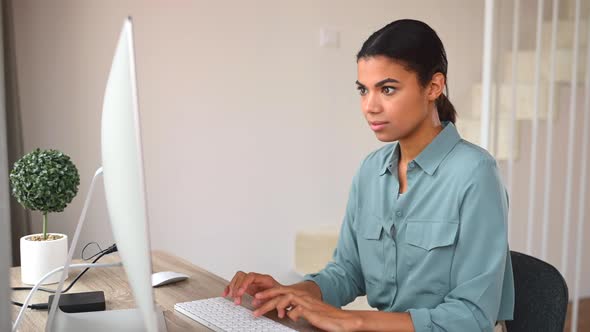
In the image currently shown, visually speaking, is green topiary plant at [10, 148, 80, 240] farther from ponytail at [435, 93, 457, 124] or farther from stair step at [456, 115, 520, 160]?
stair step at [456, 115, 520, 160]

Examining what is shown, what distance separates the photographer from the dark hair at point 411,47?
1.31m

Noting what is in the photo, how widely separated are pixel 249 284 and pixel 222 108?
7.22 feet

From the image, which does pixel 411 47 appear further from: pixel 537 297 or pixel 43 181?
pixel 43 181

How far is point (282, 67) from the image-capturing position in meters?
3.59

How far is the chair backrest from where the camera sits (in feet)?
4.01

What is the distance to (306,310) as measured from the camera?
1174mm

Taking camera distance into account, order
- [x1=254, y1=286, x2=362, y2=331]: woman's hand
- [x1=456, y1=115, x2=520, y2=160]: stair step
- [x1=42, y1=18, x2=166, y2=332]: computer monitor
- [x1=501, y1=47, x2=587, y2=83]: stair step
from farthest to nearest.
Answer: [x1=456, y1=115, x2=520, y2=160]: stair step → [x1=501, y1=47, x2=587, y2=83]: stair step → [x1=254, y1=286, x2=362, y2=331]: woman's hand → [x1=42, y1=18, x2=166, y2=332]: computer monitor

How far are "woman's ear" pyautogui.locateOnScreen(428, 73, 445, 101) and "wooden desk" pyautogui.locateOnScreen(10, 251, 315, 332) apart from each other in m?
0.51

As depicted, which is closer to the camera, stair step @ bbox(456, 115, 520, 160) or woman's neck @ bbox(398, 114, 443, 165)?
woman's neck @ bbox(398, 114, 443, 165)

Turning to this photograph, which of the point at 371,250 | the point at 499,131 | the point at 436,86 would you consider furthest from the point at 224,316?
the point at 499,131

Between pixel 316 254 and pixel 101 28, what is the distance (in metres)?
1.59

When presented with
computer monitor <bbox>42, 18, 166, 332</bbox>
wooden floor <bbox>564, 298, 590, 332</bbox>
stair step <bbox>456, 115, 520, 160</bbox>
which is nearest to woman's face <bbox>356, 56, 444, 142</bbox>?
computer monitor <bbox>42, 18, 166, 332</bbox>

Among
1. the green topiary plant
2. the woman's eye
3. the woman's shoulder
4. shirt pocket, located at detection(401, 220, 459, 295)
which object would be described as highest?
the woman's eye

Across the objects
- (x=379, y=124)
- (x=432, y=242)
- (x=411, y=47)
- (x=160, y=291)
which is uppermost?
(x=411, y=47)
